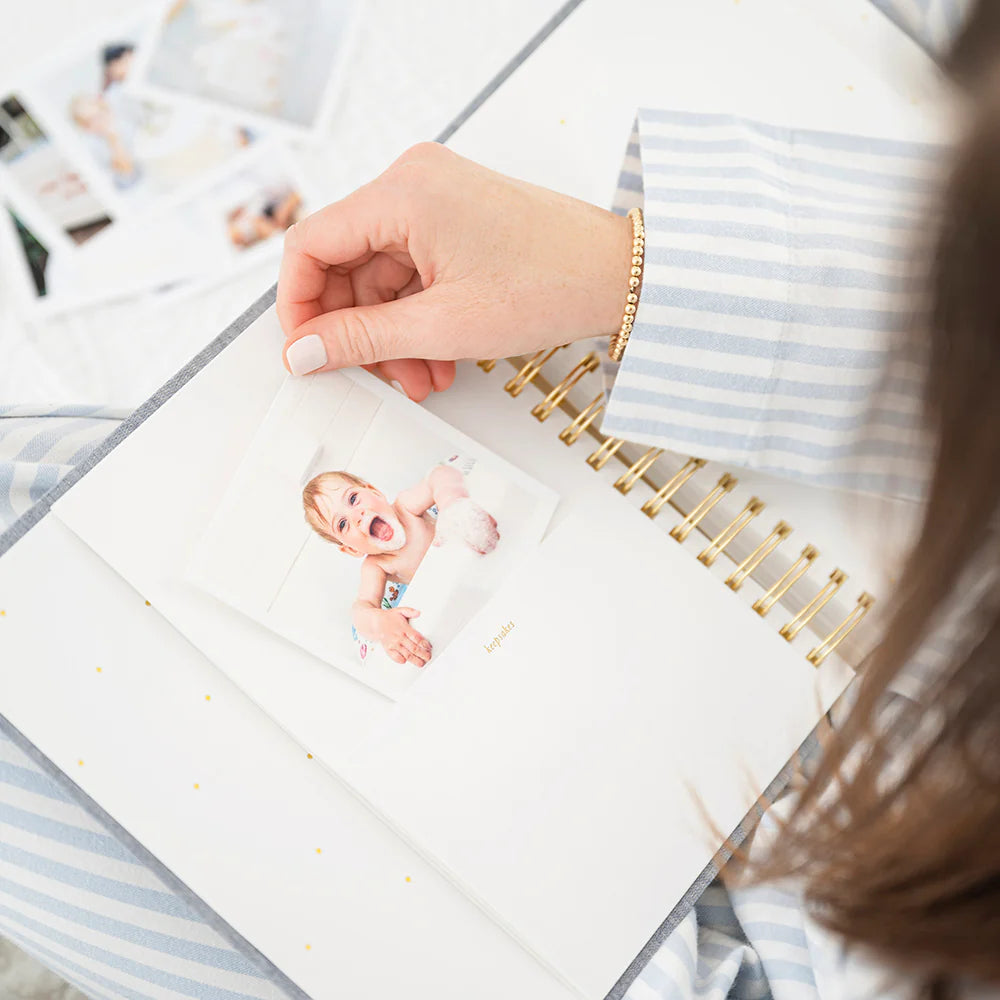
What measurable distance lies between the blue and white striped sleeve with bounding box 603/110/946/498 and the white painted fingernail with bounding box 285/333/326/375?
17cm

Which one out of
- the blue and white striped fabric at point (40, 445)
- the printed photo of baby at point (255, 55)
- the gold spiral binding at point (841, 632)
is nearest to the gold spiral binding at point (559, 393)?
the gold spiral binding at point (841, 632)

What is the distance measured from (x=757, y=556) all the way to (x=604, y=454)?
0.37ft

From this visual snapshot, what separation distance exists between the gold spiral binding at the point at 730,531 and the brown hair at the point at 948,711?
18 centimetres

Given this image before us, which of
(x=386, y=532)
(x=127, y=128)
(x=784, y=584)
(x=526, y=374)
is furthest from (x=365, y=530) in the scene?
(x=127, y=128)

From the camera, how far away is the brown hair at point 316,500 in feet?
1.73

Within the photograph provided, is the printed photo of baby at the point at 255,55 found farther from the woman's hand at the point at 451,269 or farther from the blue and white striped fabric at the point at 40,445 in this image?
the woman's hand at the point at 451,269

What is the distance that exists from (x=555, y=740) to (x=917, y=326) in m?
0.31

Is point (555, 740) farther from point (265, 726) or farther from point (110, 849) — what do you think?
point (110, 849)

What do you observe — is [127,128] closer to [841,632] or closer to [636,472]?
[636,472]

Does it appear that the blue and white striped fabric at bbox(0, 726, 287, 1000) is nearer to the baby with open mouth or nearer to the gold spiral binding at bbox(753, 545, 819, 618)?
the baby with open mouth

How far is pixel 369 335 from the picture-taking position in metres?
0.54

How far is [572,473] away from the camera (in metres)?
0.59

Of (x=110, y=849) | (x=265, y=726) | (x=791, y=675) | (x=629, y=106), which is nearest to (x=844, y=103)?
(x=629, y=106)

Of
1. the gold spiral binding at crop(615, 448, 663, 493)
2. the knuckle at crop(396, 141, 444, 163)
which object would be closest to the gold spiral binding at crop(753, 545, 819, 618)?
the gold spiral binding at crop(615, 448, 663, 493)
